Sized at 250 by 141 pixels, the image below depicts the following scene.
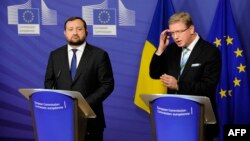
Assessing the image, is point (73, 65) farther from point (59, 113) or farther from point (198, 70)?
point (198, 70)

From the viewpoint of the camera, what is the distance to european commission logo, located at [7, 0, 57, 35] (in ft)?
16.7

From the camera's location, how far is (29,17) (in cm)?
512

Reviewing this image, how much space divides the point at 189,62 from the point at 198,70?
10cm

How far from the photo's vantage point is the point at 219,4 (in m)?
4.61

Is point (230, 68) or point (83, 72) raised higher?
point (83, 72)

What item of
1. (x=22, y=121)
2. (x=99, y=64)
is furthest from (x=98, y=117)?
(x=22, y=121)

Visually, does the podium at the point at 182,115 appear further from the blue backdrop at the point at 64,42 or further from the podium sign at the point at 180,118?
the blue backdrop at the point at 64,42

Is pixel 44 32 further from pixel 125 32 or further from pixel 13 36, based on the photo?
pixel 125 32

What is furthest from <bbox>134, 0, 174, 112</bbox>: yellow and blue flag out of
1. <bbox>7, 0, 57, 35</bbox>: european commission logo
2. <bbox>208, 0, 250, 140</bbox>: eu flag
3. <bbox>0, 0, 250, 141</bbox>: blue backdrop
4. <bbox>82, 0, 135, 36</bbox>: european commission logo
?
<bbox>7, 0, 57, 35</bbox>: european commission logo

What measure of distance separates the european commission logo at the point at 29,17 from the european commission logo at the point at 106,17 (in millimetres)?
451

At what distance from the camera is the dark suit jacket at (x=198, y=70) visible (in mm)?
2982

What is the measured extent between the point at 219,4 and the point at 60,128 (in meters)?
2.64

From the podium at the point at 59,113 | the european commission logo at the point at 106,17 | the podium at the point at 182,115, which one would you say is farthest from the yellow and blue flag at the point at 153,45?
the podium at the point at 182,115

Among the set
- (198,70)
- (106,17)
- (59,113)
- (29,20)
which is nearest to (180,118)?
(198,70)
